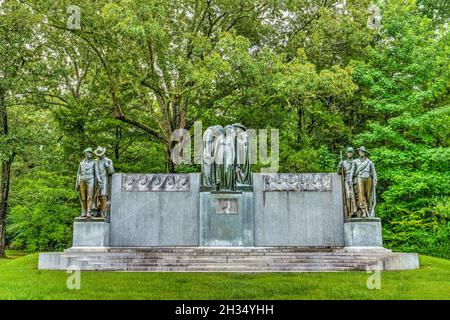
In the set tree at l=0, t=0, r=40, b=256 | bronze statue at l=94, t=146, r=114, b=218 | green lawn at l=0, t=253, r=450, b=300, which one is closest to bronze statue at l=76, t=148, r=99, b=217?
bronze statue at l=94, t=146, r=114, b=218

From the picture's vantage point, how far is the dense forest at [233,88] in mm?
19984

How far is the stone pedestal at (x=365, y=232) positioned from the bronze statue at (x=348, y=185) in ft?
1.25

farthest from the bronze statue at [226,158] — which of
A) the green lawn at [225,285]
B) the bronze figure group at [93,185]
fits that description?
the green lawn at [225,285]

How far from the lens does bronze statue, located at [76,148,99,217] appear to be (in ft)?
48.7

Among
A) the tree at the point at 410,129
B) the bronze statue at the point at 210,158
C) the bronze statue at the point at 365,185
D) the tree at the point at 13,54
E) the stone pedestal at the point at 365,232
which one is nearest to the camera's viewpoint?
the stone pedestal at the point at 365,232

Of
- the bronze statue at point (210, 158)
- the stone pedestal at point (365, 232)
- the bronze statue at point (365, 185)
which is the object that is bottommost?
the stone pedestal at point (365, 232)

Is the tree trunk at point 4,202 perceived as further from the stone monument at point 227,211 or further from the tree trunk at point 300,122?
the tree trunk at point 300,122

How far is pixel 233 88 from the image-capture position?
71.3 ft

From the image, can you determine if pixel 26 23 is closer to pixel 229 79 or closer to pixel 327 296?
pixel 229 79

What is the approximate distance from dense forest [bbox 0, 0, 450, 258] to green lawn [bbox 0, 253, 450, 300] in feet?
32.4

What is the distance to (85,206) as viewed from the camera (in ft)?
49.0

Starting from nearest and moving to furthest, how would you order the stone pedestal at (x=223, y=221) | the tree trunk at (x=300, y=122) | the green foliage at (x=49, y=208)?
1. the stone pedestal at (x=223, y=221)
2. the green foliage at (x=49, y=208)
3. the tree trunk at (x=300, y=122)

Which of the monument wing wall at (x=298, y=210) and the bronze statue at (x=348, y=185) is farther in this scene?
the monument wing wall at (x=298, y=210)

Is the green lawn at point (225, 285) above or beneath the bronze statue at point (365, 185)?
beneath
